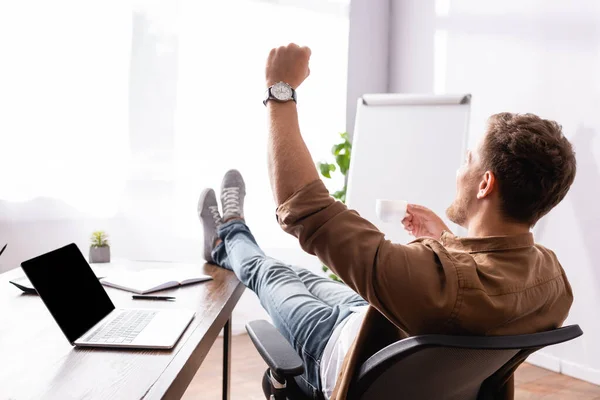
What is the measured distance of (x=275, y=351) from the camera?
43.6 inches

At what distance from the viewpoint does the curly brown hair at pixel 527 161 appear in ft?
3.50

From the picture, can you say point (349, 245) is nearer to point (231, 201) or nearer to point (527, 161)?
point (527, 161)

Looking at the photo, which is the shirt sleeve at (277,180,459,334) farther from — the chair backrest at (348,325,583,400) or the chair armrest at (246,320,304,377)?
the chair armrest at (246,320,304,377)

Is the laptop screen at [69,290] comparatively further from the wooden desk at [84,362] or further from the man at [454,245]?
the man at [454,245]

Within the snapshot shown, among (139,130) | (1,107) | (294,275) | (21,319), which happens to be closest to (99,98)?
(139,130)

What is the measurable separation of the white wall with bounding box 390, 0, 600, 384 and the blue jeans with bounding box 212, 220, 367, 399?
1.66 meters

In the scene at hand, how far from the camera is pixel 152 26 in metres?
3.30

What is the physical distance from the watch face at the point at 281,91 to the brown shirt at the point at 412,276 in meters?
0.16

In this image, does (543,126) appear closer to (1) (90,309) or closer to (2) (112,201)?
(1) (90,309)

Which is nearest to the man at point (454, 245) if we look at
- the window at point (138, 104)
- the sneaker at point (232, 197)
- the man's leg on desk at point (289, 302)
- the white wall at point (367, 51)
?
the man's leg on desk at point (289, 302)

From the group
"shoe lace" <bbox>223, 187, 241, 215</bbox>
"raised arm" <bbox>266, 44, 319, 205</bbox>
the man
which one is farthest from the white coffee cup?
"raised arm" <bbox>266, 44, 319, 205</bbox>

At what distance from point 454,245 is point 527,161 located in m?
0.22

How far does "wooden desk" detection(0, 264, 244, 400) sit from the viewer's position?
84 centimetres

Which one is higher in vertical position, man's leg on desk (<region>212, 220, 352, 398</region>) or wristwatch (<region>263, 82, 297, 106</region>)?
wristwatch (<region>263, 82, 297, 106</region>)
